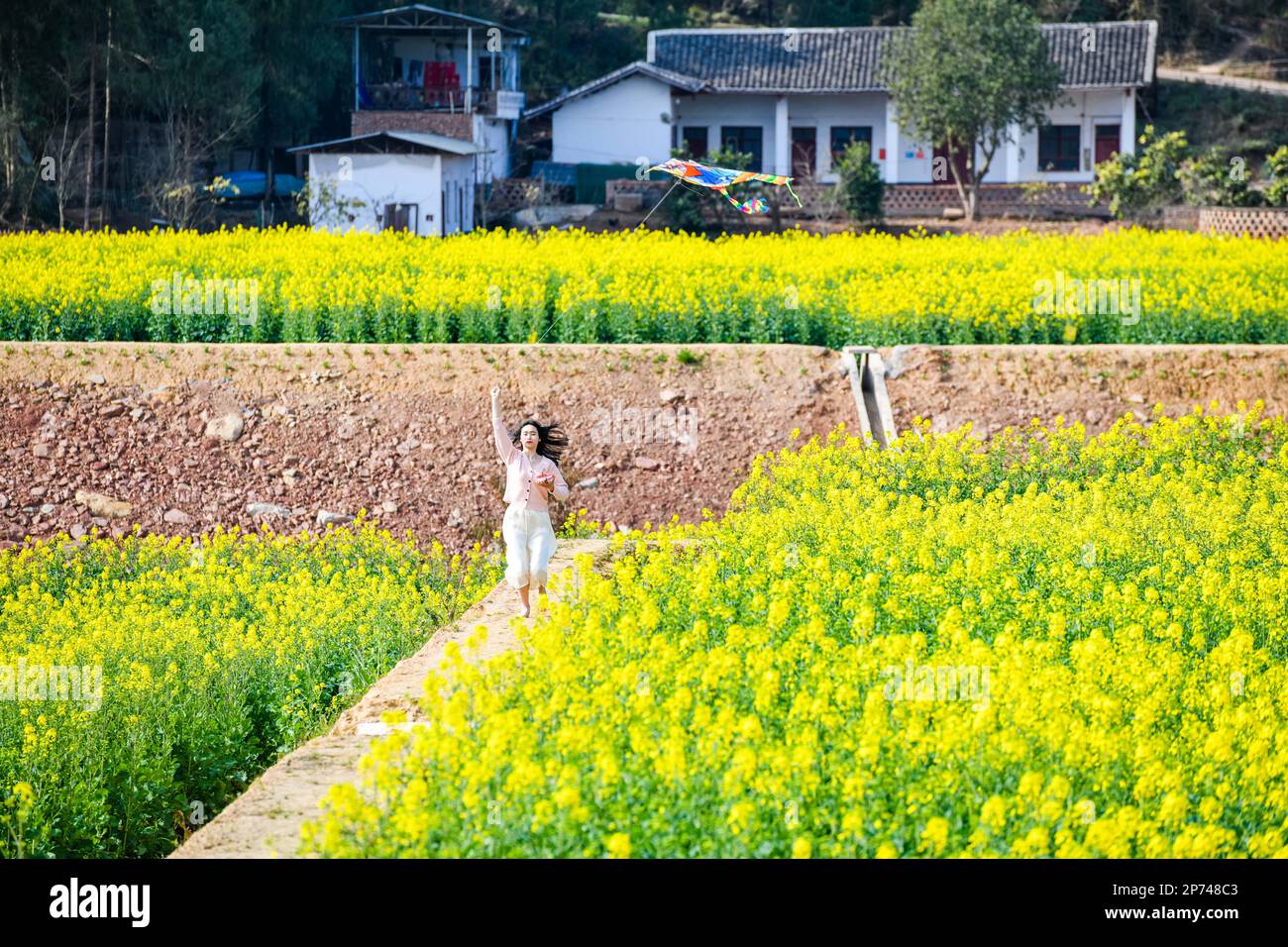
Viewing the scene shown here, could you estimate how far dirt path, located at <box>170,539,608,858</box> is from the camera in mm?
6746

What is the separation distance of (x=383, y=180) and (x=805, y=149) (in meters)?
13.7

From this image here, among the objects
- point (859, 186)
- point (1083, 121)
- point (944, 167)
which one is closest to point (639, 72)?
point (859, 186)

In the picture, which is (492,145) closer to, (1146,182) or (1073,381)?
(1146,182)

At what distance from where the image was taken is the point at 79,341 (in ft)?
57.6

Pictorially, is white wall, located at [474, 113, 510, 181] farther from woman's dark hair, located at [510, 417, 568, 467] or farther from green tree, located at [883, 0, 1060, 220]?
woman's dark hair, located at [510, 417, 568, 467]

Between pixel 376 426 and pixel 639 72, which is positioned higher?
pixel 639 72

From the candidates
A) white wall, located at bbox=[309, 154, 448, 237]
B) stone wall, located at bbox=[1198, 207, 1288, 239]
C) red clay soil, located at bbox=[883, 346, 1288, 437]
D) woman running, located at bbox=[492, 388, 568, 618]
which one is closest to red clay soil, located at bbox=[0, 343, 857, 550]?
red clay soil, located at bbox=[883, 346, 1288, 437]

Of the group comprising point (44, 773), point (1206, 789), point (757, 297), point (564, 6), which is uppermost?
point (564, 6)

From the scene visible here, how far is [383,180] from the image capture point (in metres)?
33.8

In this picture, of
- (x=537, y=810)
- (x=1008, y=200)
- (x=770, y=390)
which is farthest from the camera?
(x=1008, y=200)

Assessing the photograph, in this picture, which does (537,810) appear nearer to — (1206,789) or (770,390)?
(1206,789)

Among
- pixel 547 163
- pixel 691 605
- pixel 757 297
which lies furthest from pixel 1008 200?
pixel 691 605

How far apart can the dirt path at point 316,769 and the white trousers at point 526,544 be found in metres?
0.18

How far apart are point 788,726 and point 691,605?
190 cm
